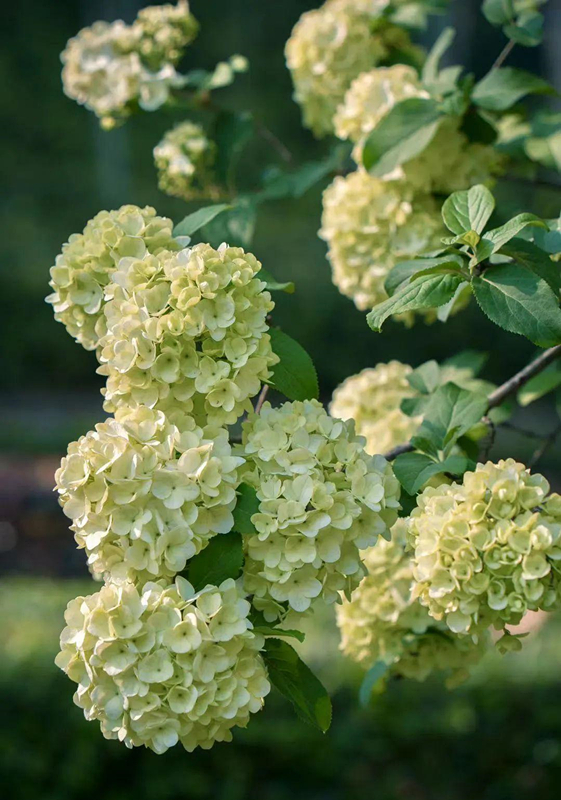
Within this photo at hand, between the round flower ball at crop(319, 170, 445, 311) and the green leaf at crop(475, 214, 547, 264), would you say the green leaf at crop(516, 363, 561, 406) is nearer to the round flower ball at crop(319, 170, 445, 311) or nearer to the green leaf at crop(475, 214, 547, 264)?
the round flower ball at crop(319, 170, 445, 311)

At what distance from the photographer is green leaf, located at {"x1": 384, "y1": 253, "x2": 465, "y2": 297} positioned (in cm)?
117

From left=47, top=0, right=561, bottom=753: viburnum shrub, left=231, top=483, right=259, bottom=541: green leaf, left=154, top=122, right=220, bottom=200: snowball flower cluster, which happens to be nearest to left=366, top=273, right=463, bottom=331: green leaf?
left=47, top=0, right=561, bottom=753: viburnum shrub

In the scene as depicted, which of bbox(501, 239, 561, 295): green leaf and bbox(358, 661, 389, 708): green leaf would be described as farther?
bbox(358, 661, 389, 708): green leaf

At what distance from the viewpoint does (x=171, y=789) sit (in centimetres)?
309

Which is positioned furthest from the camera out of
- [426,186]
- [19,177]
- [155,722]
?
[19,177]

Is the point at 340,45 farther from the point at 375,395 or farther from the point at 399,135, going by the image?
the point at 375,395

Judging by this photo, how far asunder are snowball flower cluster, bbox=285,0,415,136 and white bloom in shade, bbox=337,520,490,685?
1000 millimetres

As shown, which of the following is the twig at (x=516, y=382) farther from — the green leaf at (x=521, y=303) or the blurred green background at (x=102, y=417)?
the blurred green background at (x=102, y=417)

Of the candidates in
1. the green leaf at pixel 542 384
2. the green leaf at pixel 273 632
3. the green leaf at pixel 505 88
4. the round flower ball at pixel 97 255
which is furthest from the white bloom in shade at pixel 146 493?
the green leaf at pixel 505 88

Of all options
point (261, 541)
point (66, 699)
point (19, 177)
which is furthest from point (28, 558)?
point (19, 177)

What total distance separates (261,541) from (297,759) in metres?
2.31

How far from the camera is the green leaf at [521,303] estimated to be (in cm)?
111

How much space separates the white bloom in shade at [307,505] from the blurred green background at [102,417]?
2.66ft

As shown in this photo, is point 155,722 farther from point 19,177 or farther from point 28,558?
point 19,177
